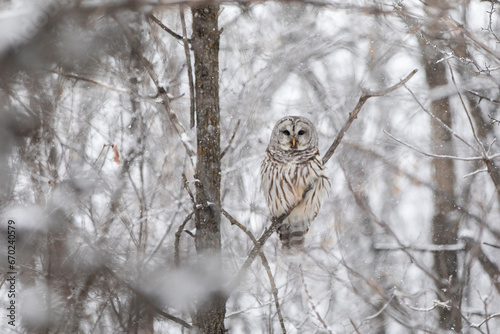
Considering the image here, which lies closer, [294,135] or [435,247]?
[294,135]

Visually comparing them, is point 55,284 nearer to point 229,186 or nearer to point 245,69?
point 229,186

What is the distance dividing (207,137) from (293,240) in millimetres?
2650

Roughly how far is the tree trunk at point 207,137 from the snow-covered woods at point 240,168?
38 millimetres

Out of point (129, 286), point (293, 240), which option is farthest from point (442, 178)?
point (129, 286)

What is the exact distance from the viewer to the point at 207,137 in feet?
7.58

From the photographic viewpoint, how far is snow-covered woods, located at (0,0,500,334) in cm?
117

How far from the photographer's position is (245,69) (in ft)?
17.6

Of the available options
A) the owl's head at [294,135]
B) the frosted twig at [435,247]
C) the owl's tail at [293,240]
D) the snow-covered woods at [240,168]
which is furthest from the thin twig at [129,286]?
the frosted twig at [435,247]

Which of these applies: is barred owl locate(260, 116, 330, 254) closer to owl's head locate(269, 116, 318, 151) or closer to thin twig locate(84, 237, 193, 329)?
owl's head locate(269, 116, 318, 151)

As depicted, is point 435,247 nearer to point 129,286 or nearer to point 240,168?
point 240,168

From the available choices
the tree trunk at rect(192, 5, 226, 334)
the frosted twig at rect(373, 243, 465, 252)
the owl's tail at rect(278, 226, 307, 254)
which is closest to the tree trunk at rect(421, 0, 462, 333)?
the frosted twig at rect(373, 243, 465, 252)

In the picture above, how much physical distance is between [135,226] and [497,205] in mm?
4083

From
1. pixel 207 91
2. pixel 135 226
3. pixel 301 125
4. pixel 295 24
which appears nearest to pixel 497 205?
pixel 301 125

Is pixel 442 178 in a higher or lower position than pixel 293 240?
higher
